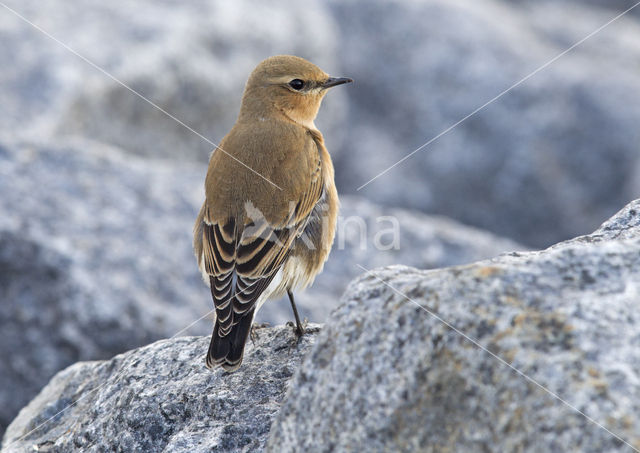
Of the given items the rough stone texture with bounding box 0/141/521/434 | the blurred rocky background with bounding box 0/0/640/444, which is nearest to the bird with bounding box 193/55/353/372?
the rough stone texture with bounding box 0/141/521/434

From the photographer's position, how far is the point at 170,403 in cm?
374

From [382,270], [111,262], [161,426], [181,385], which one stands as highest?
[111,262]

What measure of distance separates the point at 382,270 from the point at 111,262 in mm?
3655

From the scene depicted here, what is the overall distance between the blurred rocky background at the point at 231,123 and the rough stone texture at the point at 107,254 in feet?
0.06

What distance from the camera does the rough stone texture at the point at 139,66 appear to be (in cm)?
880

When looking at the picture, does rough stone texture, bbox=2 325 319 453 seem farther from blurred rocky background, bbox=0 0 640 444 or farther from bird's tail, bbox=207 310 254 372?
blurred rocky background, bbox=0 0 640 444

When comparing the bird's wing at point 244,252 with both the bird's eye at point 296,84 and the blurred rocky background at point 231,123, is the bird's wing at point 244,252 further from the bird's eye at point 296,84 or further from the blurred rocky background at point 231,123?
the blurred rocky background at point 231,123

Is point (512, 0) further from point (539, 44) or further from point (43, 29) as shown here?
point (43, 29)

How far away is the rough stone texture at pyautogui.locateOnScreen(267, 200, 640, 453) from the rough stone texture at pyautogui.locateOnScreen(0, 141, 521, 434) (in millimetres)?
3334

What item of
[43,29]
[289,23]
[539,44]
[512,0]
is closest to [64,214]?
[43,29]

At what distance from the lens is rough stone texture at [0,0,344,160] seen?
8805mm

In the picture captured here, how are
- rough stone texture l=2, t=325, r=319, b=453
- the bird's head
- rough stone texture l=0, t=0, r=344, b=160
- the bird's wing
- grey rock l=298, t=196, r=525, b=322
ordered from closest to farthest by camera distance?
rough stone texture l=2, t=325, r=319, b=453 < the bird's wing < the bird's head < grey rock l=298, t=196, r=525, b=322 < rough stone texture l=0, t=0, r=344, b=160

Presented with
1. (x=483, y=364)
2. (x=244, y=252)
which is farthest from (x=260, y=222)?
(x=483, y=364)

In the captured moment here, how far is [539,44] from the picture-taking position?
1179 centimetres
